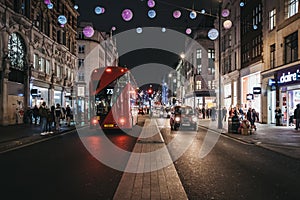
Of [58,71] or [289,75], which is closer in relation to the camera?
[289,75]

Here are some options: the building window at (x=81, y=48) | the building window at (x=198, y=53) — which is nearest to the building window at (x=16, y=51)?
the building window at (x=81, y=48)

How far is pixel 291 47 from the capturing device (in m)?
26.2

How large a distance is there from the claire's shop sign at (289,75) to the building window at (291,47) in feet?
2.61

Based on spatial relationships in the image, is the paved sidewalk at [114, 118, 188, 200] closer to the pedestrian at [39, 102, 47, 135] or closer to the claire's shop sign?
the pedestrian at [39, 102, 47, 135]

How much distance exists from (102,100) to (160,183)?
14962 mm

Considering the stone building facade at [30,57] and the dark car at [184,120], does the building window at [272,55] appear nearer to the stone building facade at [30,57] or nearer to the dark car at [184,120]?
the dark car at [184,120]

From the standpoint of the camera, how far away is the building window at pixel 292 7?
82.9 ft

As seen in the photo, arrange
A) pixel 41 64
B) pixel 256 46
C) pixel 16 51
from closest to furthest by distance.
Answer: pixel 16 51, pixel 256 46, pixel 41 64

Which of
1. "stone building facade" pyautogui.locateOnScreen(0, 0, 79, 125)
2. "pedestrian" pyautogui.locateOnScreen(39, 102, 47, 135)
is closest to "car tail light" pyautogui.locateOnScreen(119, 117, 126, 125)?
"pedestrian" pyautogui.locateOnScreen(39, 102, 47, 135)

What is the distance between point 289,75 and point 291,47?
226 centimetres

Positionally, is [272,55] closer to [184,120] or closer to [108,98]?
[184,120]

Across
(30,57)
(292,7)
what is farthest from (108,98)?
(292,7)

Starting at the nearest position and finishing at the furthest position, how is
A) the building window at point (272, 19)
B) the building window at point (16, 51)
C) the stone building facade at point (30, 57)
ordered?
the stone building facade at point (30, 57)
the building window at point (272, 19)
the building window at point (16, 51)

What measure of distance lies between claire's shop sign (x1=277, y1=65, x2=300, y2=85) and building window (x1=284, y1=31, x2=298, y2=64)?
79 cm
